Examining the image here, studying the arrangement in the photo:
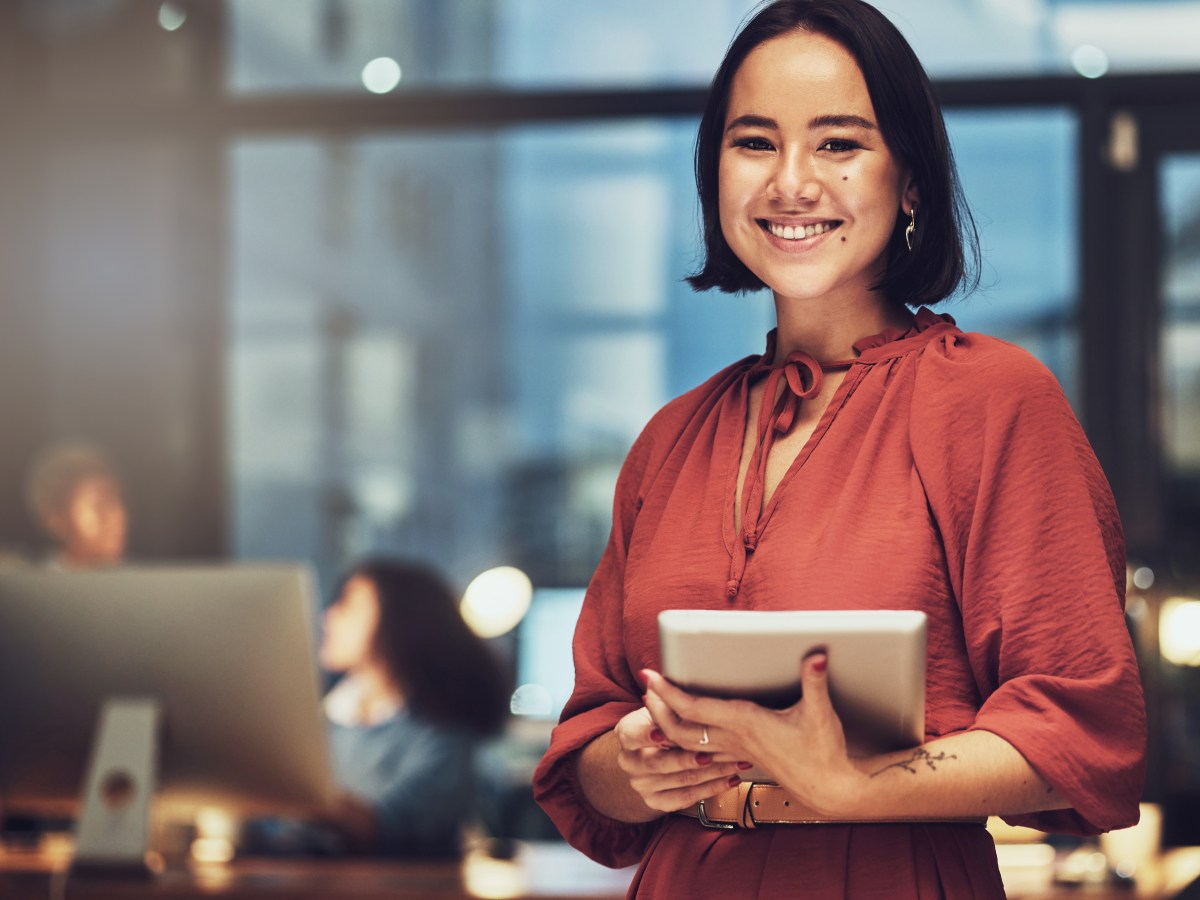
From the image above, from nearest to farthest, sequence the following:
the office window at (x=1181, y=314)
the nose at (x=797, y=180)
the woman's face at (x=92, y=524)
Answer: the nose at (x=797, y=180) < the office window at (x=1181, y=314) < the woman's face at (x=92, y=524)

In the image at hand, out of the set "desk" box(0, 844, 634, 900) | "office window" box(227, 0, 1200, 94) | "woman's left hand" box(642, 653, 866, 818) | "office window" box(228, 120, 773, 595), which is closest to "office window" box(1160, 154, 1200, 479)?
"office window" box(227, 0, 1200, 94)

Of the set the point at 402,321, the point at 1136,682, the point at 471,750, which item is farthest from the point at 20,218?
the point at 1136,682

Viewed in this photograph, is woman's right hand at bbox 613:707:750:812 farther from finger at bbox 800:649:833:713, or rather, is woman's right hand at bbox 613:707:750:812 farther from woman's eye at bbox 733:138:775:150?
woman's eye at bbox 733:138:775:150

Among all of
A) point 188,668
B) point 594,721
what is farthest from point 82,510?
point 594,721

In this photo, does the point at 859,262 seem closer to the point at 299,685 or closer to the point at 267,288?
the point at 299,685

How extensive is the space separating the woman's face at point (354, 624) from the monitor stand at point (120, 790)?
107 cm

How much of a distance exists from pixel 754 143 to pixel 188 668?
1.58 metres

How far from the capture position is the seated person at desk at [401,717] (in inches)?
125

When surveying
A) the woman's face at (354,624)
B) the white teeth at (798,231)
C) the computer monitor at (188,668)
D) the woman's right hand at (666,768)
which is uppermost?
the white teeth at (798,231)

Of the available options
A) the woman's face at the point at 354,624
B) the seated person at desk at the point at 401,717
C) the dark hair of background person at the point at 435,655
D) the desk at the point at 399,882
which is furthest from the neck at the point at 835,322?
the woman's face at the point at 354,624

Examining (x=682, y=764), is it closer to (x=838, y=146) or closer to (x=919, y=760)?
(x=919, y=760)

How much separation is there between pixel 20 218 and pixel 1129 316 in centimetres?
357

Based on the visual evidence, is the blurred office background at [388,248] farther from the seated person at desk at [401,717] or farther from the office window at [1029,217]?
the seated person at desk at [401,717]

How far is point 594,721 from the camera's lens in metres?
1.24
